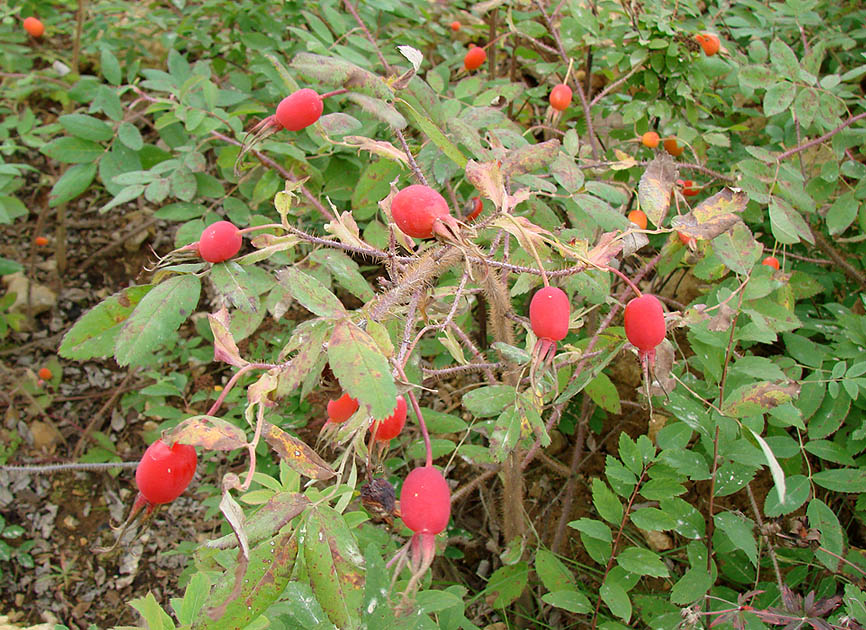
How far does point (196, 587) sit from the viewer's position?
112 cm

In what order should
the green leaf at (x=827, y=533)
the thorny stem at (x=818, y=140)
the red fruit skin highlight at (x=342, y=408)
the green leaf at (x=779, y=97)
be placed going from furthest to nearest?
1. the green leaf at (x=779, y=97)
2. the thorny stem at (x=818, y=140)
3. the green leaf at (x=827, y=533)
4. the red fruit skin highlight at (x=342, y=408)

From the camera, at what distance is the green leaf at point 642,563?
1342mm

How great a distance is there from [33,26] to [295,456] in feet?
9.73

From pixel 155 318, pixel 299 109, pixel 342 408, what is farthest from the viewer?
pixel 299 109

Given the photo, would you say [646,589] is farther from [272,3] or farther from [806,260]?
[272,3]

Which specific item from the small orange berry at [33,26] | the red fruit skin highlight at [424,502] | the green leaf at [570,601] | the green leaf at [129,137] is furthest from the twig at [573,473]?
the small orange berry at [33,26]

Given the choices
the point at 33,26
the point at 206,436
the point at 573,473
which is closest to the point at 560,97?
the point at 573,473

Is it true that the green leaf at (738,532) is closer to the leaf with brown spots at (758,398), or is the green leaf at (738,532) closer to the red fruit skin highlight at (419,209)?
the leaf with brown spots at (758,398)

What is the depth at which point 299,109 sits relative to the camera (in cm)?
128

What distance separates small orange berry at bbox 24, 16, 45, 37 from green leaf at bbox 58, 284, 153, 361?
2422mm

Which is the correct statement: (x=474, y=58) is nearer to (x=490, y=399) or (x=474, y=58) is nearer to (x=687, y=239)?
(x=687, y=239)

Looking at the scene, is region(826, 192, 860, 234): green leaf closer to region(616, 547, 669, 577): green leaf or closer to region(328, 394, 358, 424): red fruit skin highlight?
region(616, 547, 669, 577): green leaf

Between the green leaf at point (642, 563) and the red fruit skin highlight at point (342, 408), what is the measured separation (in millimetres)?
707

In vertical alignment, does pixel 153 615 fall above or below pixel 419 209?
below
